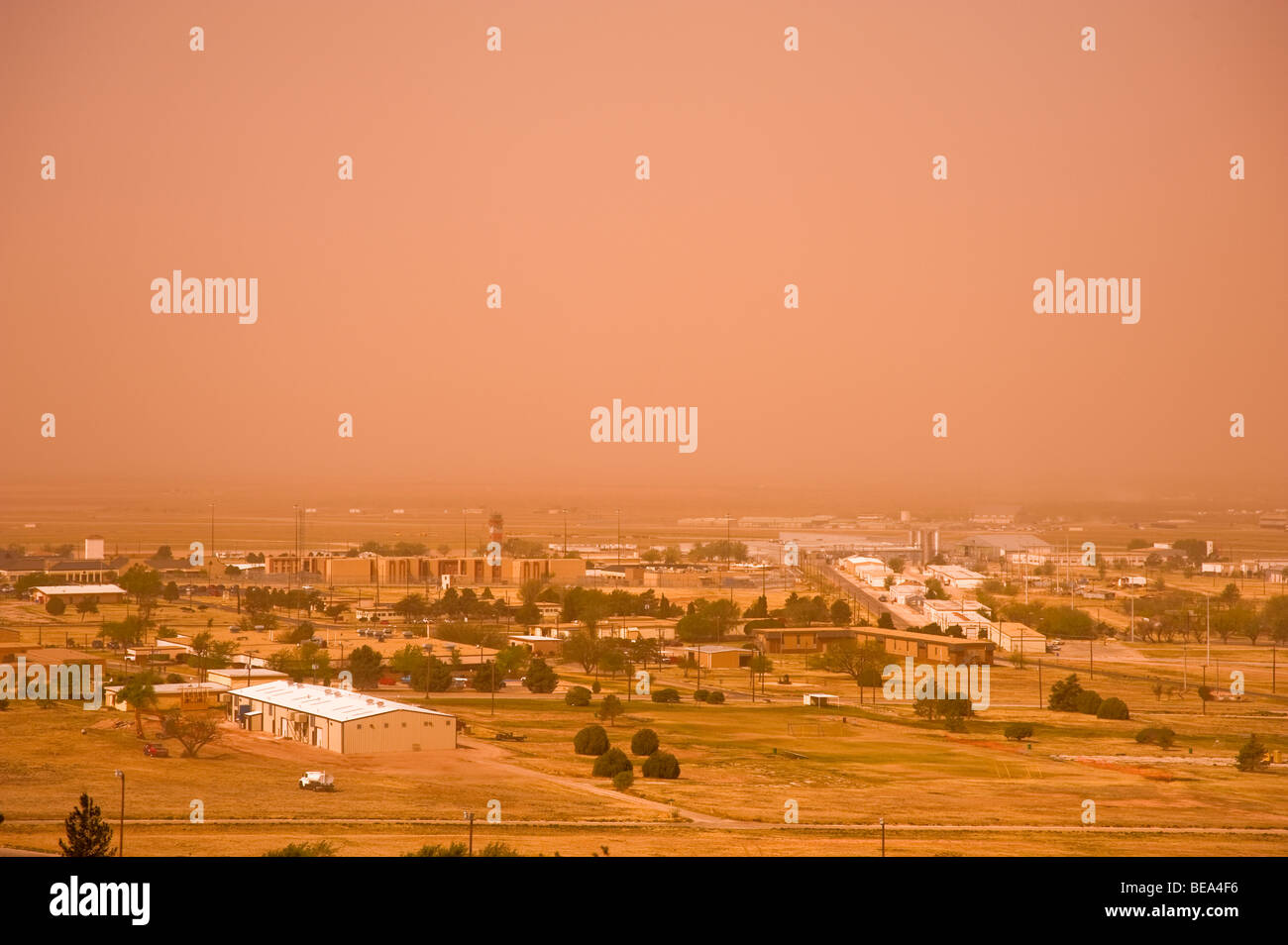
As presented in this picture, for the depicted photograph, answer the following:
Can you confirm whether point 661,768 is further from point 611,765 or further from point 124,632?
point 124,632

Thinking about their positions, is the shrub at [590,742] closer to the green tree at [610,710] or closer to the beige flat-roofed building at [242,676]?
the green tree at [610,710]

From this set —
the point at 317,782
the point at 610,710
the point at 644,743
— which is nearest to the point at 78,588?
the point at 610,710

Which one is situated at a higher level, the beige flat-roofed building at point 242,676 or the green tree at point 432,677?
the beige flat-roofed building at point 242,676

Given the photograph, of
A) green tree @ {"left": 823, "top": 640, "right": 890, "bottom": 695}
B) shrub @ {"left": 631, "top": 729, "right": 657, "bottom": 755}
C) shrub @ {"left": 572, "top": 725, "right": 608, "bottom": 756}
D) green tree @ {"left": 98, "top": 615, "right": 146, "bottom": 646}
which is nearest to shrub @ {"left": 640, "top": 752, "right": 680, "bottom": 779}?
shrub @ {"left": 631, "top": 729, "right": 657, "bottom": 755}

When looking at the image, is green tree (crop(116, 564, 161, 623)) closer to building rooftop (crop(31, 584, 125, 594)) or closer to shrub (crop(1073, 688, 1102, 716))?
building rooftop (crop(31, 584, 125, 594))

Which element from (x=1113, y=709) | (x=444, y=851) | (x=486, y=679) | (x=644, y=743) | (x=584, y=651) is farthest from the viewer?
(x=584, y=651)

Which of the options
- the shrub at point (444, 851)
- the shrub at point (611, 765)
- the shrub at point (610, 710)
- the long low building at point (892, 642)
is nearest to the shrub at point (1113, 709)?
the long low building at point (892, 642)
